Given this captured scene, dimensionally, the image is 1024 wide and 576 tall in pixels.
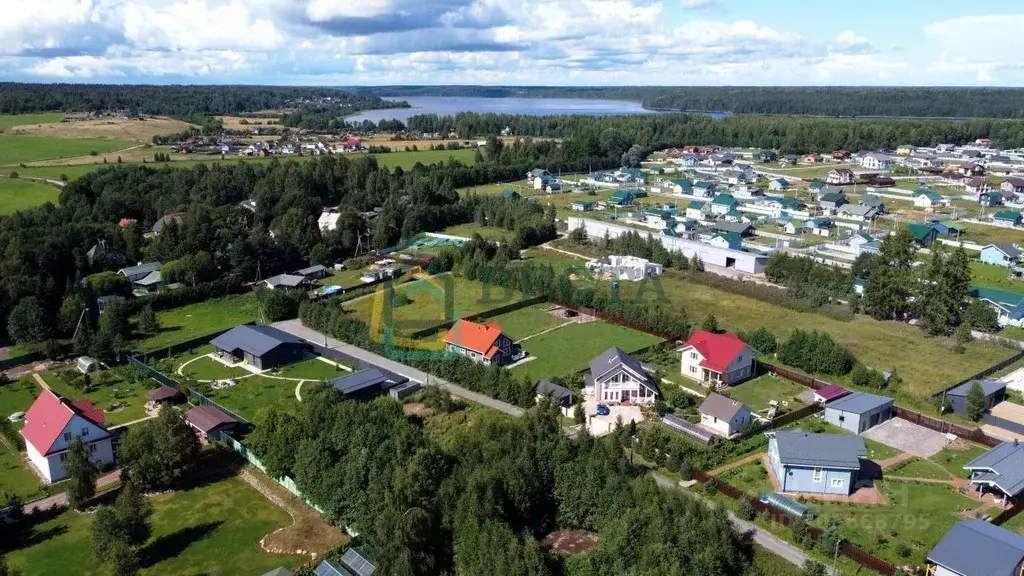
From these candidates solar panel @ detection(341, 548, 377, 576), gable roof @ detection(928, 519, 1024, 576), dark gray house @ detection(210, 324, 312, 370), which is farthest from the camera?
dark gray house @ detection(210, 324, 312, 370)

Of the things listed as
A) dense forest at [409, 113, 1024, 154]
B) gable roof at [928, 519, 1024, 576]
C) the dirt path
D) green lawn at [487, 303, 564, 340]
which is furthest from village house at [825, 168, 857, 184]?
the dirt path

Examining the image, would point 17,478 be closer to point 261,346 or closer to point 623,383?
point 261,346

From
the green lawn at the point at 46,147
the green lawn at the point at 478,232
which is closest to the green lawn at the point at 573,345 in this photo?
the green lawn at the point at 478,232

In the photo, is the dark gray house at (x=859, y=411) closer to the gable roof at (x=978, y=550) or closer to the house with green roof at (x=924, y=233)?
the gable roof at (x=978, y=550)

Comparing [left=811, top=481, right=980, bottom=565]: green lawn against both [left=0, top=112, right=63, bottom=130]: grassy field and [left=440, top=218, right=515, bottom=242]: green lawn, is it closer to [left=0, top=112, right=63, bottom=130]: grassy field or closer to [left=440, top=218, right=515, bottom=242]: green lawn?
[left=440, top=218, right=515, bottom=242]: green lawn

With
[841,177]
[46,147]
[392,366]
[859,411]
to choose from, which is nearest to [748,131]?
[841,177]

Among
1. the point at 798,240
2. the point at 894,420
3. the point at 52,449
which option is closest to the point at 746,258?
the point at 798,240

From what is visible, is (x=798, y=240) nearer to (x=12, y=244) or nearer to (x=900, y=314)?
(x=900, y=314)
